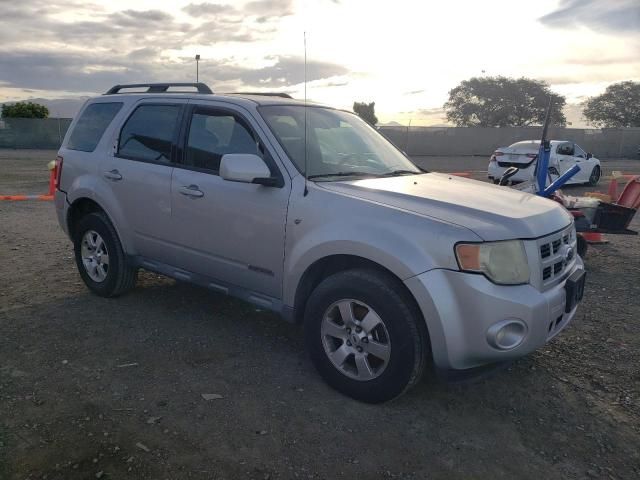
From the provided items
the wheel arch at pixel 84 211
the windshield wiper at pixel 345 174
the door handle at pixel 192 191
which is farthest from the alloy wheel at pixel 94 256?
the windshield wiper at pixel 345 174

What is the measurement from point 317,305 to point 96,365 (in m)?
Answer: 1.64

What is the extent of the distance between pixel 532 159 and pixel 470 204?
11.5 metres

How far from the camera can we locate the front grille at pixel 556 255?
10.3 ft

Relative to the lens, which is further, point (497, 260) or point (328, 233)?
point (328, 233)

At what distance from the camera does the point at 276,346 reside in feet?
13.7

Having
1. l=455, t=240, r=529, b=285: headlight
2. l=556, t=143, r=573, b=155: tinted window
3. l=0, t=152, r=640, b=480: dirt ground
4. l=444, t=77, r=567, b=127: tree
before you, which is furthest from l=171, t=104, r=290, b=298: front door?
l=444, t=77, r=567, b=127: tree

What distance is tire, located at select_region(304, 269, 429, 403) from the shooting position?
10.00 feet

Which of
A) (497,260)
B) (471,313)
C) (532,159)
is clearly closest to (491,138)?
(532,159)

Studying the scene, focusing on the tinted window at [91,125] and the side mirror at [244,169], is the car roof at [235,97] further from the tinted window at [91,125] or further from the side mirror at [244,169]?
the side mirror at [244,169]

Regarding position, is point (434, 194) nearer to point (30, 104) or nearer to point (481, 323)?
point (481, 323)

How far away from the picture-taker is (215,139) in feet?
13.6

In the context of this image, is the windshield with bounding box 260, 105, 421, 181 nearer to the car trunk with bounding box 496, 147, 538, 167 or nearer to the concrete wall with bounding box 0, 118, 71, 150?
the car trunk with bounding box 496, 147, 538, 167

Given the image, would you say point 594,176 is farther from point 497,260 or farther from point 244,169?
point 244,169

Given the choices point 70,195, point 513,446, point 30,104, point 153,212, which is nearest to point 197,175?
point 153,212
